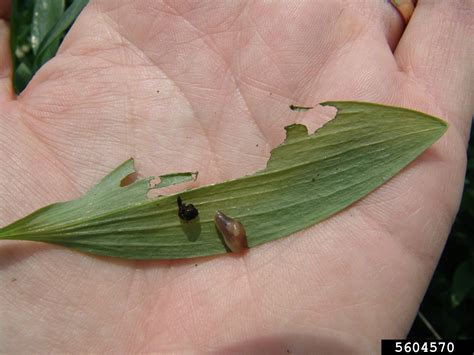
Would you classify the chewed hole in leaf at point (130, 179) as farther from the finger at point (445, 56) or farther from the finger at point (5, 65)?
the finger at point (445, 56)

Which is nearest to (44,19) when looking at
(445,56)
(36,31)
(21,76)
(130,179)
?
(36,31)

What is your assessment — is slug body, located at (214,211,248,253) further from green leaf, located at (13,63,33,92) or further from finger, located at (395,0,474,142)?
green leaf, located at (13,63,33,92)

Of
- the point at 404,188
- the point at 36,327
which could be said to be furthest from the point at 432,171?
the point at 36,327

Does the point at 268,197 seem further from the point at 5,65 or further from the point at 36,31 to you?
the point at 36,31

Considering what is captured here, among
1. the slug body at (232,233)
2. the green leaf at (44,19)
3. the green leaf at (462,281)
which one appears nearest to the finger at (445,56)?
the green leaf at (462,281)

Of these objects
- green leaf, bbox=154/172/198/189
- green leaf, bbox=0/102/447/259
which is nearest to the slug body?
green leaf, bbox=0/102/447/259

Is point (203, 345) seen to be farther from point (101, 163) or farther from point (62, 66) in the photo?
point (62, 66)
